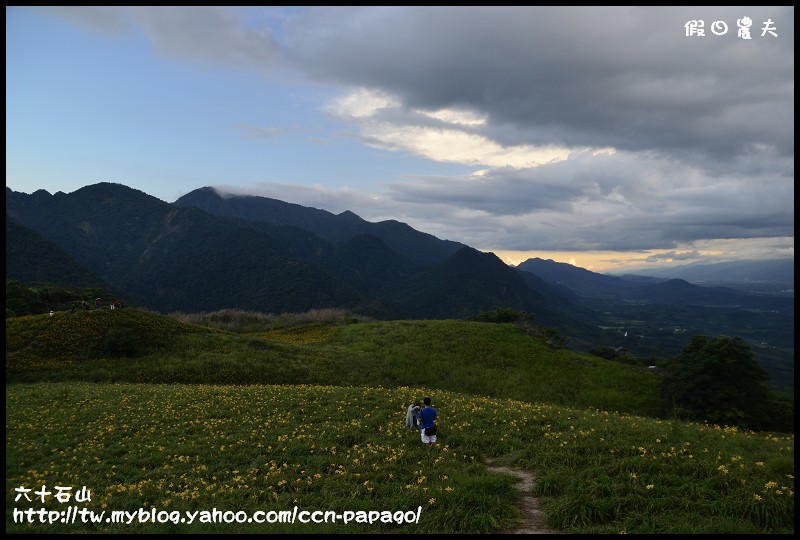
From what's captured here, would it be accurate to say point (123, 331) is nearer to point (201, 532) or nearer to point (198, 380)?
point (198, 380)

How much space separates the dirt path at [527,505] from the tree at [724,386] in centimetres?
2527

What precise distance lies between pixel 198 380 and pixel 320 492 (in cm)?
2837

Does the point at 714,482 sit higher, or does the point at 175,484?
the point at 714,482

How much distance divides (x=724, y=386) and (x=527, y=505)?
2991 cm

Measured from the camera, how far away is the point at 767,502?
9.63 m

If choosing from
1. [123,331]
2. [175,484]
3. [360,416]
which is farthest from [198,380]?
[175,484]

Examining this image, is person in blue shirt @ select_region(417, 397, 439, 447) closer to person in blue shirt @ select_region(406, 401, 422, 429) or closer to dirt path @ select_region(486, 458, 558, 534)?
person in blue shirt @ select_region(406, 401, 422, 429)

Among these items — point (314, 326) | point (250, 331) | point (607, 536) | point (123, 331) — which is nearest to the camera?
point (607, 536)

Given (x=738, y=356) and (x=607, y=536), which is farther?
(x=738, y=356)

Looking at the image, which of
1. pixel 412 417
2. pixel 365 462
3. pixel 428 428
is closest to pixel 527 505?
pixel 428 428

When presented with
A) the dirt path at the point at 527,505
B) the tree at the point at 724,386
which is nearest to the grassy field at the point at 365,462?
the dirt path at the point at 527,505

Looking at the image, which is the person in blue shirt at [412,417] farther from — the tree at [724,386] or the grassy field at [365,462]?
the tree at [724,386]

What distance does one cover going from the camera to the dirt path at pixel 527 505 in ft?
30.9

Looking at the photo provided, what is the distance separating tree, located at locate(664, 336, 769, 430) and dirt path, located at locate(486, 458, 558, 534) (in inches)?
995
